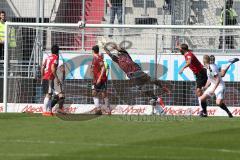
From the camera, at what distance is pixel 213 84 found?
23469 millimetres

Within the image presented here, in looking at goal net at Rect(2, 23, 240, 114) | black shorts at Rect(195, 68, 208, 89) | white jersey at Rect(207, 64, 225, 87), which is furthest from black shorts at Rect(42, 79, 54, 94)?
white jersey at Rect(207, 64, 225, 87)

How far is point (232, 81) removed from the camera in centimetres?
2516

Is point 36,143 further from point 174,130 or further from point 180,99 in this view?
point 180,99

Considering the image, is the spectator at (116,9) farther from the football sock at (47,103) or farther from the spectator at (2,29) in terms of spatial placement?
the football sock at (47,103)

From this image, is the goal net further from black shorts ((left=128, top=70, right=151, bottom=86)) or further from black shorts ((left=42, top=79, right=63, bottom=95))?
black shorts ((left=42, top=79, right=63, bottom=95))

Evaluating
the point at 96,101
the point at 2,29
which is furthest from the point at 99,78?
the point at 2,29

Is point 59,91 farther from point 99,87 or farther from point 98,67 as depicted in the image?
point 98,67

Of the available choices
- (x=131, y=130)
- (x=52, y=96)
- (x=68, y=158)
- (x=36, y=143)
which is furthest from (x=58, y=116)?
(x=68, y=158)

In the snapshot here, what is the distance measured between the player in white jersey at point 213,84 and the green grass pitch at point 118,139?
2765 millimetres

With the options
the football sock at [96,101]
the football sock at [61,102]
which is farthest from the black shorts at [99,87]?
the football sock at [61,102]

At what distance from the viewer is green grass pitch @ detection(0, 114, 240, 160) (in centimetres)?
1323

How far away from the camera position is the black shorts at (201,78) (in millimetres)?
23806

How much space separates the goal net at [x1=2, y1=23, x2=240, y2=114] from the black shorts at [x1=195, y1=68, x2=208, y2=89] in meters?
1.05

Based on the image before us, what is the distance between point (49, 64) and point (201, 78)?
4437 mm
